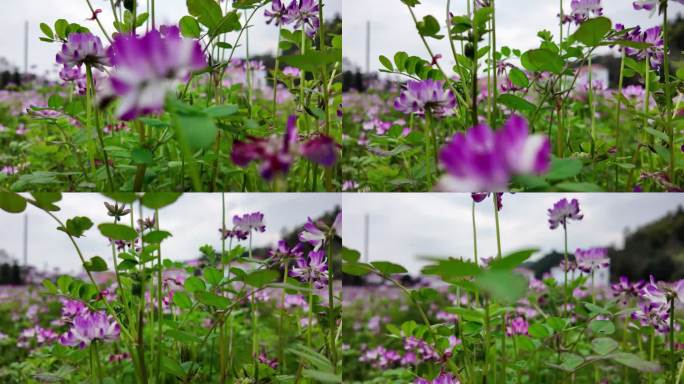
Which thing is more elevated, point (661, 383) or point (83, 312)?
point (83, 312)

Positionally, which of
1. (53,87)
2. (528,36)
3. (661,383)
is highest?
(53,87)

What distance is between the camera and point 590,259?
117 centimetres

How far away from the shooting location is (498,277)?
1.26 ft

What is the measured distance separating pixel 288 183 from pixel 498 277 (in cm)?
76

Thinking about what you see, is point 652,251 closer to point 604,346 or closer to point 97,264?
point 604,346

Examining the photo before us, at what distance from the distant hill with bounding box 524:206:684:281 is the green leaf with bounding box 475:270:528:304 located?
5.45ft

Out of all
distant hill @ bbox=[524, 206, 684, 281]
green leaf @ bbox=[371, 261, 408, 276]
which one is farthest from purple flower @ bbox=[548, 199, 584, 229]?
distant hill @ bbox=[524, 206, 684, 281]

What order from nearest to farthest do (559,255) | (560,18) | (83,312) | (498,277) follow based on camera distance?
(498,277)
(83,312)
(560,18)
(559,255)

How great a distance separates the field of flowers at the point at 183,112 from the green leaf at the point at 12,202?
13cm

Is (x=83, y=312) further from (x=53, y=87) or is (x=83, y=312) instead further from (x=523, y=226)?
(x=53, y=87)

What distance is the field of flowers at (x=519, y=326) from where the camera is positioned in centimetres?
61

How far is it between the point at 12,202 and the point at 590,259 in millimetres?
949

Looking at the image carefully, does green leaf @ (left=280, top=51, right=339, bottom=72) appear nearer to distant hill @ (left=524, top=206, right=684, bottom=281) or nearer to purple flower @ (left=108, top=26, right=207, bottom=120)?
purple flower @ (left=108, top=26, right=207, bottom=120)

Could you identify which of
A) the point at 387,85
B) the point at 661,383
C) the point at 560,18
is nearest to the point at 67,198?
the point at 560,18
